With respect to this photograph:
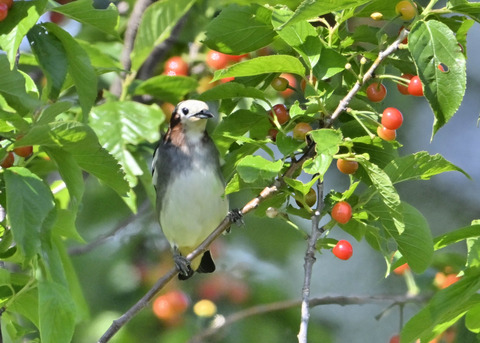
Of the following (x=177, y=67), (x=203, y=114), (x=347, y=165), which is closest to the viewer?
(x=347, y=165)

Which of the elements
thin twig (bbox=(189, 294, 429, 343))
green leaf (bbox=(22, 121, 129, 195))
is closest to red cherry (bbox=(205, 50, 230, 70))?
thin twig (bbox=(189, 294, 429, 343))

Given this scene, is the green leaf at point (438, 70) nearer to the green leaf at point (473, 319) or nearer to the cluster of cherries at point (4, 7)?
the green leaf at point (473, 319)

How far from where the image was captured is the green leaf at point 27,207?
256 centimetres

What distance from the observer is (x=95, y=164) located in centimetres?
292

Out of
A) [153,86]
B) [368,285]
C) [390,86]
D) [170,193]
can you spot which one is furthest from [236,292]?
[368,285]

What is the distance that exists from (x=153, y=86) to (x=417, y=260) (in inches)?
82.5

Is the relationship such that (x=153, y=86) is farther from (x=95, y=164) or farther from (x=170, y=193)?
(x=95, y=164)

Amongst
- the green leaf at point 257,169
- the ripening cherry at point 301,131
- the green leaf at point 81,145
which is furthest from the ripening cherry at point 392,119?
the green leaf at point 81,145

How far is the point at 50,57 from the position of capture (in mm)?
2963

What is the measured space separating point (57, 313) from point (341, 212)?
946 millimetres

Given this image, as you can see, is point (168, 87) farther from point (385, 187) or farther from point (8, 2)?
point (385, 187)

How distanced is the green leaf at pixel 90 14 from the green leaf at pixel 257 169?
0.76 meters

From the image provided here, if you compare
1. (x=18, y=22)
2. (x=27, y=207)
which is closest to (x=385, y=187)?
(x=27, y=207)

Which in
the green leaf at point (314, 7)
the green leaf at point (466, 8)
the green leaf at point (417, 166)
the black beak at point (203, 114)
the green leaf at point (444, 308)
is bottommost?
the black beak at point (203, 114)
